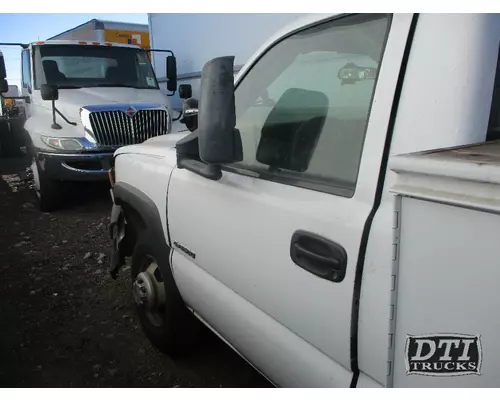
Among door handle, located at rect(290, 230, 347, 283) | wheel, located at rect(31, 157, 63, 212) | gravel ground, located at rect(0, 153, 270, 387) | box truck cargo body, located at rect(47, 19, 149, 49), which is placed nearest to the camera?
door handle, located at rect(290, 230, 347, 283)

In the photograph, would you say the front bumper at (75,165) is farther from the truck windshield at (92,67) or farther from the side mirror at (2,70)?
the side mirror at (2,70)

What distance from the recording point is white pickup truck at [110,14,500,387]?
986mm

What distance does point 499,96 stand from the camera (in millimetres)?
1270

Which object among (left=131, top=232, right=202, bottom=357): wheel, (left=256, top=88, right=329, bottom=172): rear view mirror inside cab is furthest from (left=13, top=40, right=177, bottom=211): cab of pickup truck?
(left=256, top=88, right=329, bottom=172): rear view mirror inside cab

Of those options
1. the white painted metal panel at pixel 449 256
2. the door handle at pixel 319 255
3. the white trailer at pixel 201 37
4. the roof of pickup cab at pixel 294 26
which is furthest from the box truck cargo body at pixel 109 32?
the white painted metal panel at pixel 449 256

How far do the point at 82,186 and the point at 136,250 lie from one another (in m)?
5.24

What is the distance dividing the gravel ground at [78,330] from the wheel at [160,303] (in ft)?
0.51

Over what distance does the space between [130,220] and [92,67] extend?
5.05m

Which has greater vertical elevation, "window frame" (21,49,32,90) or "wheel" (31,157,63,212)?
"window frame" (21,49,32,90)

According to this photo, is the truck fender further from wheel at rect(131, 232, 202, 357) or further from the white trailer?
the white trailer

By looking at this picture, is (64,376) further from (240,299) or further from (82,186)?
(82,186)

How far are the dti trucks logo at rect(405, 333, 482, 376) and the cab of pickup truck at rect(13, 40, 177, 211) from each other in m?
5.66

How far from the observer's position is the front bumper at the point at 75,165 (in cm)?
599

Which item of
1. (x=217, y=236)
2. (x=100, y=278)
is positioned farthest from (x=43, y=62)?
(x=217, y=236)
